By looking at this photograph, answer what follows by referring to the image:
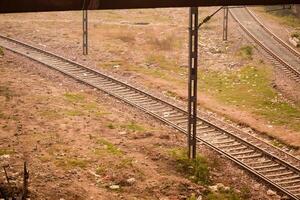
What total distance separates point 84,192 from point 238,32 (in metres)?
26.2

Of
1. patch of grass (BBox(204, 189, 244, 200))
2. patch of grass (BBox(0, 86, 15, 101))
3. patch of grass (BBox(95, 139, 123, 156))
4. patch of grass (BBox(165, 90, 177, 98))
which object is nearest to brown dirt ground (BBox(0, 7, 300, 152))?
patch of grass (BBox(165, 90, 177, 98))

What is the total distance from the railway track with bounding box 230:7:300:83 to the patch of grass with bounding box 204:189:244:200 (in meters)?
13.8

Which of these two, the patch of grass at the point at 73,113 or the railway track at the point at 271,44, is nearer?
the patch of grass at the point at 73,113

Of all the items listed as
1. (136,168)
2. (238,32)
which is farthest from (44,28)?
(136,168)

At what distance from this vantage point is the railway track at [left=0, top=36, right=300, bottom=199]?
1562 centimetres

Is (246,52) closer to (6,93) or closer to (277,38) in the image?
(277,38)

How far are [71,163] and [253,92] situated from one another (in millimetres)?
13188

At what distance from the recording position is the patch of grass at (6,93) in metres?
21.0

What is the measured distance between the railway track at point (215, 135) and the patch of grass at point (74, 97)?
1.40 metres

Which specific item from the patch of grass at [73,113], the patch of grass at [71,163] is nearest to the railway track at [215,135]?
the patch of grass at [73,113]

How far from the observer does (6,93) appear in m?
21.4

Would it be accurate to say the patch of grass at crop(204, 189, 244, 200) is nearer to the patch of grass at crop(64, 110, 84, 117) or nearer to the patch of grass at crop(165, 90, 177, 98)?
the patch of grass at crop(64, 110, 84, 117)

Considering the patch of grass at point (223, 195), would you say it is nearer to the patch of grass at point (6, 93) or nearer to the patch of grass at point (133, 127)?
the patch of grass at point (133, 127)

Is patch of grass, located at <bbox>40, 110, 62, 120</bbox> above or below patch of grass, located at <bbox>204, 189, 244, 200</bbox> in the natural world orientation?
above
